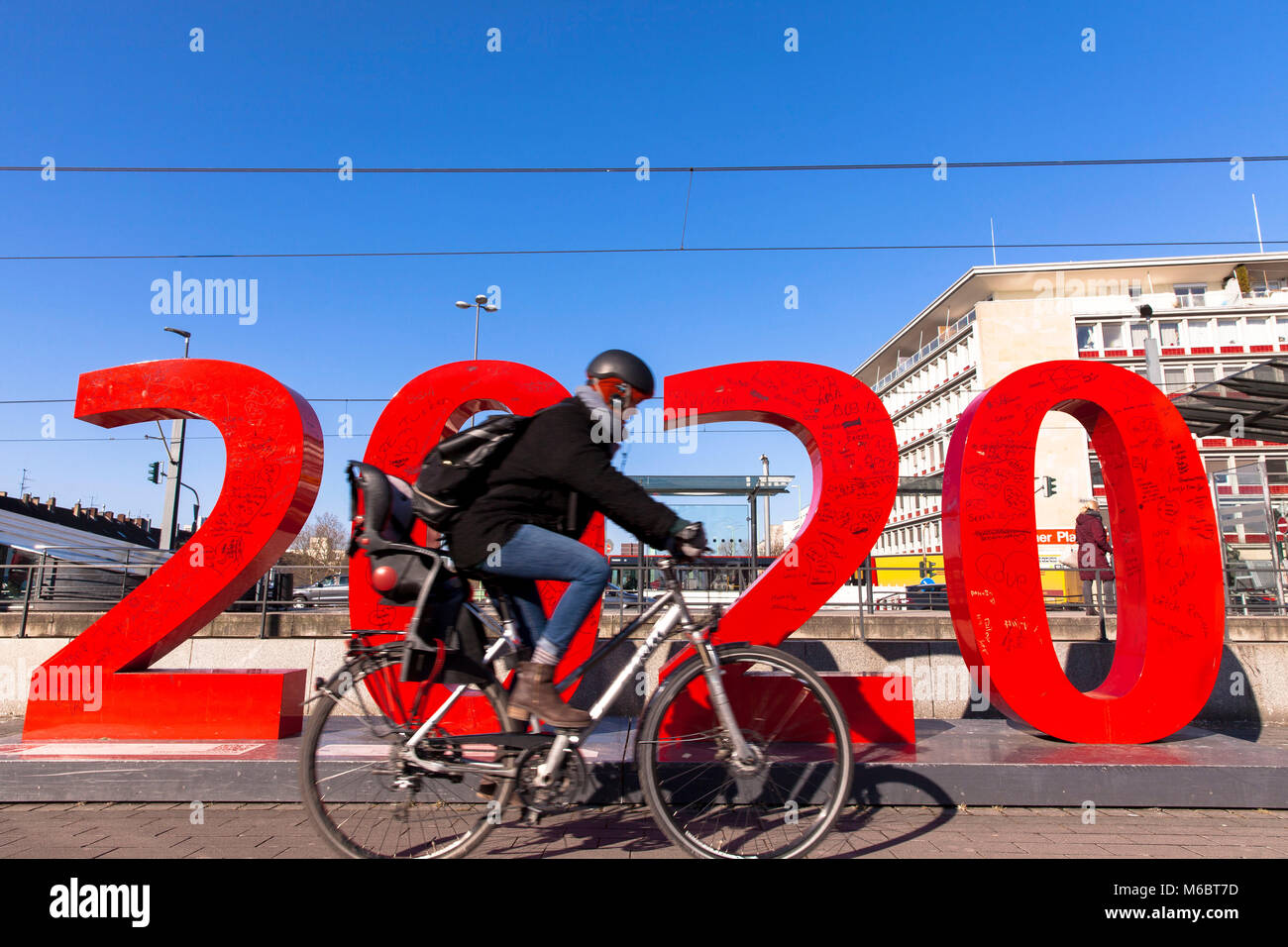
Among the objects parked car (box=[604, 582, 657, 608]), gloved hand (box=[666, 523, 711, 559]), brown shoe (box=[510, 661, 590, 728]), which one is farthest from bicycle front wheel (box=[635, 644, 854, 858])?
parked car (box=[604, 582, 657, 608])

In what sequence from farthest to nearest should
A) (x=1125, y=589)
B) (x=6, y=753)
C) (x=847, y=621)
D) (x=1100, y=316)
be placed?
(x=1100, y=316) < (x=847, y=621) < (x=1125, y=589) < (x=6, y=753)

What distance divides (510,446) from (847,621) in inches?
239

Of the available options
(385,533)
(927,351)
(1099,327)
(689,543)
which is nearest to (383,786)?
(385,533)

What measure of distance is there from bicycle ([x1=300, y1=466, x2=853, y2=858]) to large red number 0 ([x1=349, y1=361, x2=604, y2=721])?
2.47m

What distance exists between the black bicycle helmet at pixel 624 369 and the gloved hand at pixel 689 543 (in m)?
0.76

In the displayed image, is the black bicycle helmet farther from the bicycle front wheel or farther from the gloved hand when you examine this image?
the bicycle front wheel

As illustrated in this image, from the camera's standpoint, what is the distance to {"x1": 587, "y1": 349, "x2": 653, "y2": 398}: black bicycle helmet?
11.8ft

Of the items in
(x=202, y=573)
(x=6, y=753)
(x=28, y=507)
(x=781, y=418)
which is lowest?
(x=6, y=753)

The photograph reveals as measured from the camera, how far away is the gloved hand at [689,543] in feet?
10.4

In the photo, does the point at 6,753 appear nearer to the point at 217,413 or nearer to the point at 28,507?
the point at 217,413

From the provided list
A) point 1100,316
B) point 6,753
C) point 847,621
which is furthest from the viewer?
point 1100,316

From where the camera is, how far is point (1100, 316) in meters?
53.6
